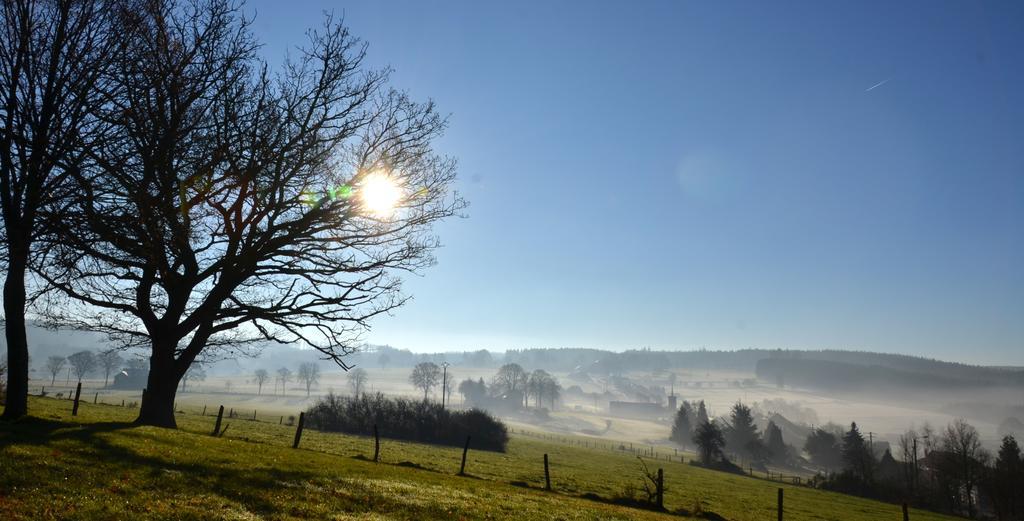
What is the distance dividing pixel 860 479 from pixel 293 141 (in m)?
76.2

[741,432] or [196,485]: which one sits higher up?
[196,485]

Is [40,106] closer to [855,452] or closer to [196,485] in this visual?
[196,485]

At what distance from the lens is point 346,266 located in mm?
19906

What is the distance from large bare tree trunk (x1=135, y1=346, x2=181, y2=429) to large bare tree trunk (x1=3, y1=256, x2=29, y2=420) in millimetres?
4223

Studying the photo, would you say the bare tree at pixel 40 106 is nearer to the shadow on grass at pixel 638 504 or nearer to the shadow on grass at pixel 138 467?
the shadow on grass at pixel 138 467

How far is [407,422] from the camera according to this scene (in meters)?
66.9

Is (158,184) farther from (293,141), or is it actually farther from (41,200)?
(293,141)

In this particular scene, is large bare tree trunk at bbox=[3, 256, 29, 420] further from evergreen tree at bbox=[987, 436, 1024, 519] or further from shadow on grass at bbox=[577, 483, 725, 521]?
evergreen tree at bbox=[987, 436, 1024, 519]

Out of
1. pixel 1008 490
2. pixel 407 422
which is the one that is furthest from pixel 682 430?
pixel 407 422

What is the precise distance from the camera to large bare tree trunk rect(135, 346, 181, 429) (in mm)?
19453

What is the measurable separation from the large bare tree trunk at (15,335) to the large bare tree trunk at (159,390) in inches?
166

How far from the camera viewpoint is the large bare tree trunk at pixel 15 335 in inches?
575

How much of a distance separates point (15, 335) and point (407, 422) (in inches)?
2192

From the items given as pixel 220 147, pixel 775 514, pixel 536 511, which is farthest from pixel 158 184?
pixel 775 514
